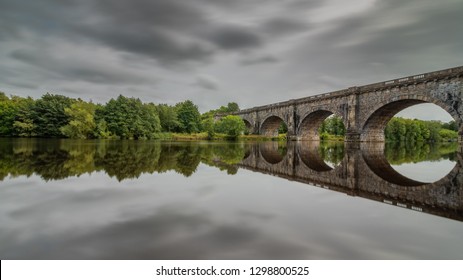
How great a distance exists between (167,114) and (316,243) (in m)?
60.7

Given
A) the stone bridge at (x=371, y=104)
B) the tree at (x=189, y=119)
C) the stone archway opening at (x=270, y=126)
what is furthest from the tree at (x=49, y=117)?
the stone bridge at (x=371, y=104)

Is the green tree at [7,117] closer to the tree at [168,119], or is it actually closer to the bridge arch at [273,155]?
the tree at [168,119]

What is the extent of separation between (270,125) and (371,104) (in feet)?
106

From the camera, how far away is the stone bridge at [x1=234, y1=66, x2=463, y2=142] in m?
26.0

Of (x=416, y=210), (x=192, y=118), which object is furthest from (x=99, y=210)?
(x=192, y=118)

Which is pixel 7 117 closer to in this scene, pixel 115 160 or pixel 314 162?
pixel 115 160

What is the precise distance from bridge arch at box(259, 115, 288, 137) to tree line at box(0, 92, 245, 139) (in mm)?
10521

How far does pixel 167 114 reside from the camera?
203 feet

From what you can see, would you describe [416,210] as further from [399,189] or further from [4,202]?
[4,202]

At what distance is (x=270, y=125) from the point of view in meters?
66.2

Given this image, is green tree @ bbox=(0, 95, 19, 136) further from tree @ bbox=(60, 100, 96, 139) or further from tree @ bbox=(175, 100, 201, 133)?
tree @ bbox=(175, 100, 201, 133)

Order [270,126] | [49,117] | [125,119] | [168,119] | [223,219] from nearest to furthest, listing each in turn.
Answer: [223,219] < [125,119] < [49,117] < [168,119] < [270,126]

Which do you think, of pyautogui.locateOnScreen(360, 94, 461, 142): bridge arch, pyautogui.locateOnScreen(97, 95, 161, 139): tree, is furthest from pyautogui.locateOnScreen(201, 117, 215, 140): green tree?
pyautogui.locateOnScreen(360, 94, 461, 142): bridge arch

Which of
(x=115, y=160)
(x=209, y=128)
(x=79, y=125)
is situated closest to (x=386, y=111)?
(x=209, y=128)
